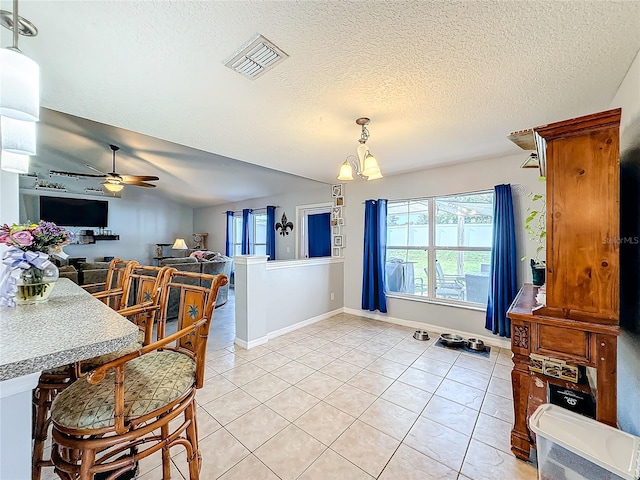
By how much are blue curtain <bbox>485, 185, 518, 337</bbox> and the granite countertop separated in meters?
3.59

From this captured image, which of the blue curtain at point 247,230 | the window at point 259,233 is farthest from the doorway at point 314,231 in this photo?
the blue curtain at point 247,230

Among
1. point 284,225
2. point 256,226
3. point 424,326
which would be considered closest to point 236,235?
point 256,226

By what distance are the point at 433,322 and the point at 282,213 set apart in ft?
12.7

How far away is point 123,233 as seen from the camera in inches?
307

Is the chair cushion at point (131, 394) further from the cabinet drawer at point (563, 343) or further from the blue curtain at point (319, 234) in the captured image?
the blue curtain at point (319, 234)

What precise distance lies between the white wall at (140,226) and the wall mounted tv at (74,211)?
0.21 m

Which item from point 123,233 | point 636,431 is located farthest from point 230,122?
point 123,233

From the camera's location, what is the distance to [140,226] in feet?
26.6

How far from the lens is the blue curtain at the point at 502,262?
122 inches

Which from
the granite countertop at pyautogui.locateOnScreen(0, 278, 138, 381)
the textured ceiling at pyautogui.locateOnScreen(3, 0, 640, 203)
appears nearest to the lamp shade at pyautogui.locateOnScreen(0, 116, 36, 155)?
the textured ceiling at pyautogui.locateOnScreen(3, 0, 640, 203)

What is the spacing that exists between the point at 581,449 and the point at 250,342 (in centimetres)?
292

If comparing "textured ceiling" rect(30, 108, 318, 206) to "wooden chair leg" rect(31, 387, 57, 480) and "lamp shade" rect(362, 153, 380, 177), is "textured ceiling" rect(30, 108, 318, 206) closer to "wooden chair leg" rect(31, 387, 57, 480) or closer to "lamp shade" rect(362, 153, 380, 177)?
"lamp shade" rect(362, 153, 380, 177)

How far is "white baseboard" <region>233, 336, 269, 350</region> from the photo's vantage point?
3242mm

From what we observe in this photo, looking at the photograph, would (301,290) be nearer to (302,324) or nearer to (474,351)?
(302,324)
